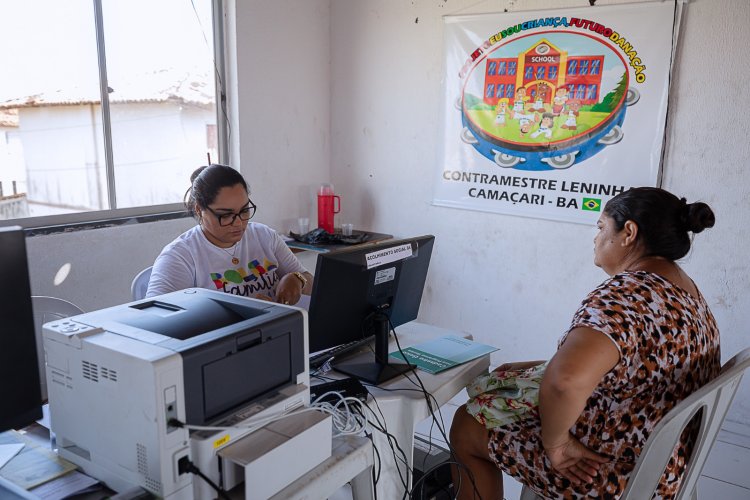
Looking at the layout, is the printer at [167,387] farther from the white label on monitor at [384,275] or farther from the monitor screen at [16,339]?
the white label on monitor at [384,275]

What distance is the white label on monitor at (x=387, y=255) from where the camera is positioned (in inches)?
56.6

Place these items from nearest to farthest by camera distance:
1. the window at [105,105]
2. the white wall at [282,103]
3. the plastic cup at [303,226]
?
1. the window at [105,105]
2. the white wall at [282,103]
3. the plastic cup at [303,226]

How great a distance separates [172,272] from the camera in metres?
1.86

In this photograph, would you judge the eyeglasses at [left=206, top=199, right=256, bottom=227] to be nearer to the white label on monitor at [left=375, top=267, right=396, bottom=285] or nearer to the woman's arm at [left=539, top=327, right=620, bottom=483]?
the white label on monitor at [left=375, top=267, right=396, bottom=285]

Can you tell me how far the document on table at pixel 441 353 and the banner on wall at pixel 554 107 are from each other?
1.31m

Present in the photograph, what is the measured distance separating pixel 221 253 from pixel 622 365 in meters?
1.35

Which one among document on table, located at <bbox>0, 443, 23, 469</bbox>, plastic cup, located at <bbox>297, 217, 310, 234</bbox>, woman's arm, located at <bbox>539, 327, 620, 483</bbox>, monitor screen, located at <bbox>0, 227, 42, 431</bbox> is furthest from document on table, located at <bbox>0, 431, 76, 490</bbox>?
plastic cup, located at <bbox>297, 217, 310, 234</bbox>

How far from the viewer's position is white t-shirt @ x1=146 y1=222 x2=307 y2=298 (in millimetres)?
1864

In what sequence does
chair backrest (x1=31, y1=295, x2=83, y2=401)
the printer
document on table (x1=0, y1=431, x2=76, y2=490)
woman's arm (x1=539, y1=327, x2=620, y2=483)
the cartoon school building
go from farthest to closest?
1. the cartoon school building
2. chair backrest (x1=31, y1=295, x2=83, y2=401)
3. woman's arm (x1=539, y1=327, x2=620, y2=483)
4. document on table (x1=0, y1=431, x2=76, y2=490)
5. the printer

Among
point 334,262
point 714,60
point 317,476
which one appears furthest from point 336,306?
point 714,60

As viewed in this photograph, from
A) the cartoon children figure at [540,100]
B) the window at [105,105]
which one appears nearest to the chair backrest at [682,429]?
the cartoon children figure at [540,100]

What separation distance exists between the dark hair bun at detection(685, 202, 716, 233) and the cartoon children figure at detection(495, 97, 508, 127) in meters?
1.63

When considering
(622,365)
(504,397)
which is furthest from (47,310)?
(622,365)

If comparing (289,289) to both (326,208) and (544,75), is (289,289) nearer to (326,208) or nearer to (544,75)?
(326,208)
